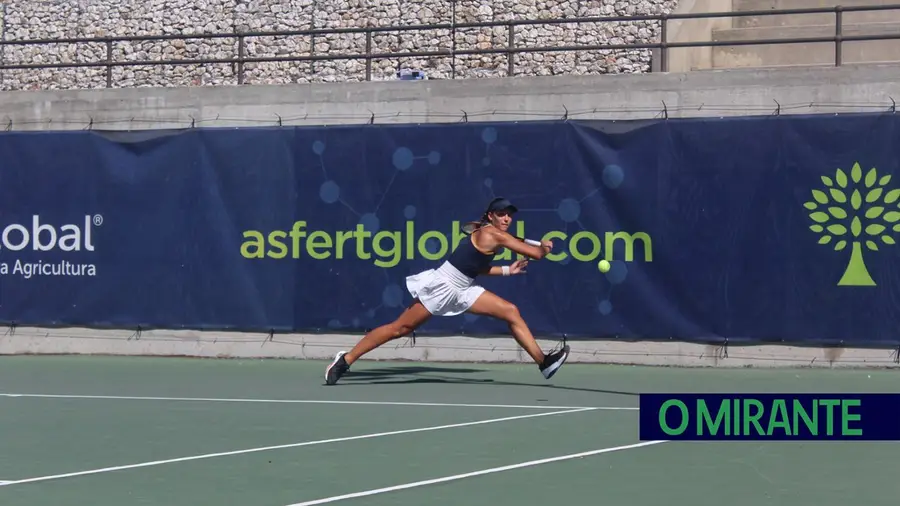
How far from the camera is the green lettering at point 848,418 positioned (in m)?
9.09

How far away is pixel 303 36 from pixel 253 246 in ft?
66.8

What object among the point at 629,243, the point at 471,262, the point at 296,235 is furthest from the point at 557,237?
the point at 296,235

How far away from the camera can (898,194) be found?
55.5 feet

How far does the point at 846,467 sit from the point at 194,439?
4.64m

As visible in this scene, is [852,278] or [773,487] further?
[852,278]

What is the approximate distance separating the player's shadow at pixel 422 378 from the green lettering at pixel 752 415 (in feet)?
19.6

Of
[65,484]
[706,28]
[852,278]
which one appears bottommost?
[65,484]

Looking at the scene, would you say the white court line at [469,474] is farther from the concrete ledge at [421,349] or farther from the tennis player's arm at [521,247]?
the concrete ledge at [421,349]

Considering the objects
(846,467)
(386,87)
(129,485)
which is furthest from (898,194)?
(129,485)

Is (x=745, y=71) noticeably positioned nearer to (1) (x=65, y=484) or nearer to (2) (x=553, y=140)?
(2) (x=553, y=140)

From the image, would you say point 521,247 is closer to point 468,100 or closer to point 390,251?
point 390,251

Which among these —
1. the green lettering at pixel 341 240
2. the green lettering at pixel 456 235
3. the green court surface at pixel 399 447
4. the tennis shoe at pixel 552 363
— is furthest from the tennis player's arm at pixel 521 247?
the green lettering at pixel 341 240

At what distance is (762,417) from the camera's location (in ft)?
28.6

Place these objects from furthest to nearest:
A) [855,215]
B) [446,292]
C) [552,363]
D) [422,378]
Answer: [855,215]
[422,378]
[446,292]
[552,363]
